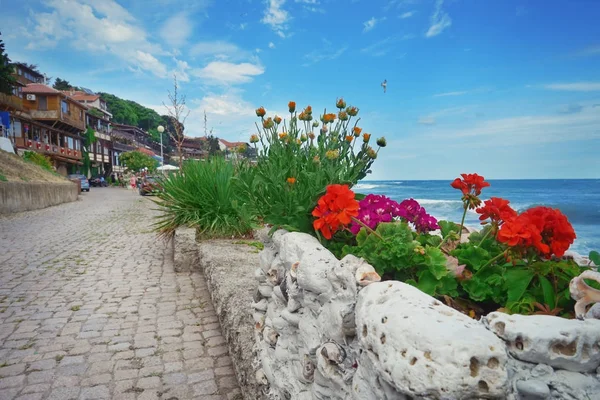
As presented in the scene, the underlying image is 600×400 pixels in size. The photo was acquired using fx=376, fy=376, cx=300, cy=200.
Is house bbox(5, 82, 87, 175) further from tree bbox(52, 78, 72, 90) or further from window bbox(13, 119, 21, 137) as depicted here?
tree bbox(52, 78, 72, 90)

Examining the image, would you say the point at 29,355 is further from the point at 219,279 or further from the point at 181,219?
the point at 181,219

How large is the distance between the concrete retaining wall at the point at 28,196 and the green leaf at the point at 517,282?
16.1 meters

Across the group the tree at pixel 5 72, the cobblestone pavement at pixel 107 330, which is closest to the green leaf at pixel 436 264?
the cobblestone pavement at pixel 107 330

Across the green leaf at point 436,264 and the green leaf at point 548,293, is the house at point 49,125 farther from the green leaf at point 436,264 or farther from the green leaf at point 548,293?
the green leaf at point 548,293

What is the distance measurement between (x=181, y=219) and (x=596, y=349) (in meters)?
6.47

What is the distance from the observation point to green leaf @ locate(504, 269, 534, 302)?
53.9 inches

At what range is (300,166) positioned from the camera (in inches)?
106

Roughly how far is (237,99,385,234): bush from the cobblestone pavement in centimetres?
141

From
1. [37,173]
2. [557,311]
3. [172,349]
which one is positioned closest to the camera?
[557,311]

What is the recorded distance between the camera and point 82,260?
6.74 meters

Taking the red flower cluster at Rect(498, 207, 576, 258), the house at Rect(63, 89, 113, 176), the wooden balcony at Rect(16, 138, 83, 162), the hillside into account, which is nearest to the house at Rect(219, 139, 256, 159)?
the red flower cluster at Rect(498, 207, 576, 258)

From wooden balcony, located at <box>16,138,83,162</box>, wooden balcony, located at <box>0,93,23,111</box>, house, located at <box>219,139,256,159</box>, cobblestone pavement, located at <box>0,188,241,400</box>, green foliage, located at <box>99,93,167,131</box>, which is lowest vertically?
cobblestone pavement, located at <box>0,188,241,400</box>

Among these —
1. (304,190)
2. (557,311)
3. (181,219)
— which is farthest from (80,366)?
(181,219)

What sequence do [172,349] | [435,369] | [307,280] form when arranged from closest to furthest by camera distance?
1. [435,369]
2. [307,280]
3. [172,349]
